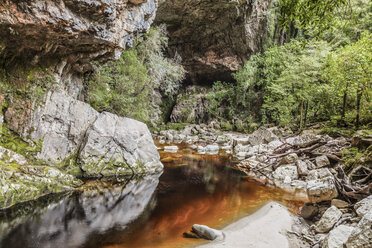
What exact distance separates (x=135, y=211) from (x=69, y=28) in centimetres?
561

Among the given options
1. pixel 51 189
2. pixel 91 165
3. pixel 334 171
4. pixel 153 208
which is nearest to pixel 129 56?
pixel 91 165

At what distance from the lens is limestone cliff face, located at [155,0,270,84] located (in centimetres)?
2020

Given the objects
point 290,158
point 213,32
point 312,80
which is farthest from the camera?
point 213,32

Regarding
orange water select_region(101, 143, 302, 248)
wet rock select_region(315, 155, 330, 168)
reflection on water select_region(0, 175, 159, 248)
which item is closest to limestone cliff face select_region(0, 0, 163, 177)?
reflection on water select_region(0, 175, 159, 248)

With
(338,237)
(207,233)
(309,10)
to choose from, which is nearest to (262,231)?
(207,233)

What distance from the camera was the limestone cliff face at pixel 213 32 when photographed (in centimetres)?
2020

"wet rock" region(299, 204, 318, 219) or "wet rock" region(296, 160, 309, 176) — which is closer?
"wet rock" region(299, 204, 318, 219)

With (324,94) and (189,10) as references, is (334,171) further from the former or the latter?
(189,10)

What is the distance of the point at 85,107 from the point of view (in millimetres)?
8430

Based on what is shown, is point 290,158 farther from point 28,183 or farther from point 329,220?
point 28,183

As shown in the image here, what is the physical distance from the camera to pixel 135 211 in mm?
5430

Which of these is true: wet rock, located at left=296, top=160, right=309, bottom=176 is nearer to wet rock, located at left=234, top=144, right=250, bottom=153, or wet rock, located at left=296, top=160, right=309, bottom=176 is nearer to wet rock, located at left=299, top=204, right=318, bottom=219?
wet rock, located at left=299, top=204, right=318, bottom=219

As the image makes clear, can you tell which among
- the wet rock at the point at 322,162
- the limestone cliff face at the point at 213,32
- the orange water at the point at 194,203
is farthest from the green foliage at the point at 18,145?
the limestone cliff face at the point at 213,32

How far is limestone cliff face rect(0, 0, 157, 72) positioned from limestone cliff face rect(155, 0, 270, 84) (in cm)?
1235
